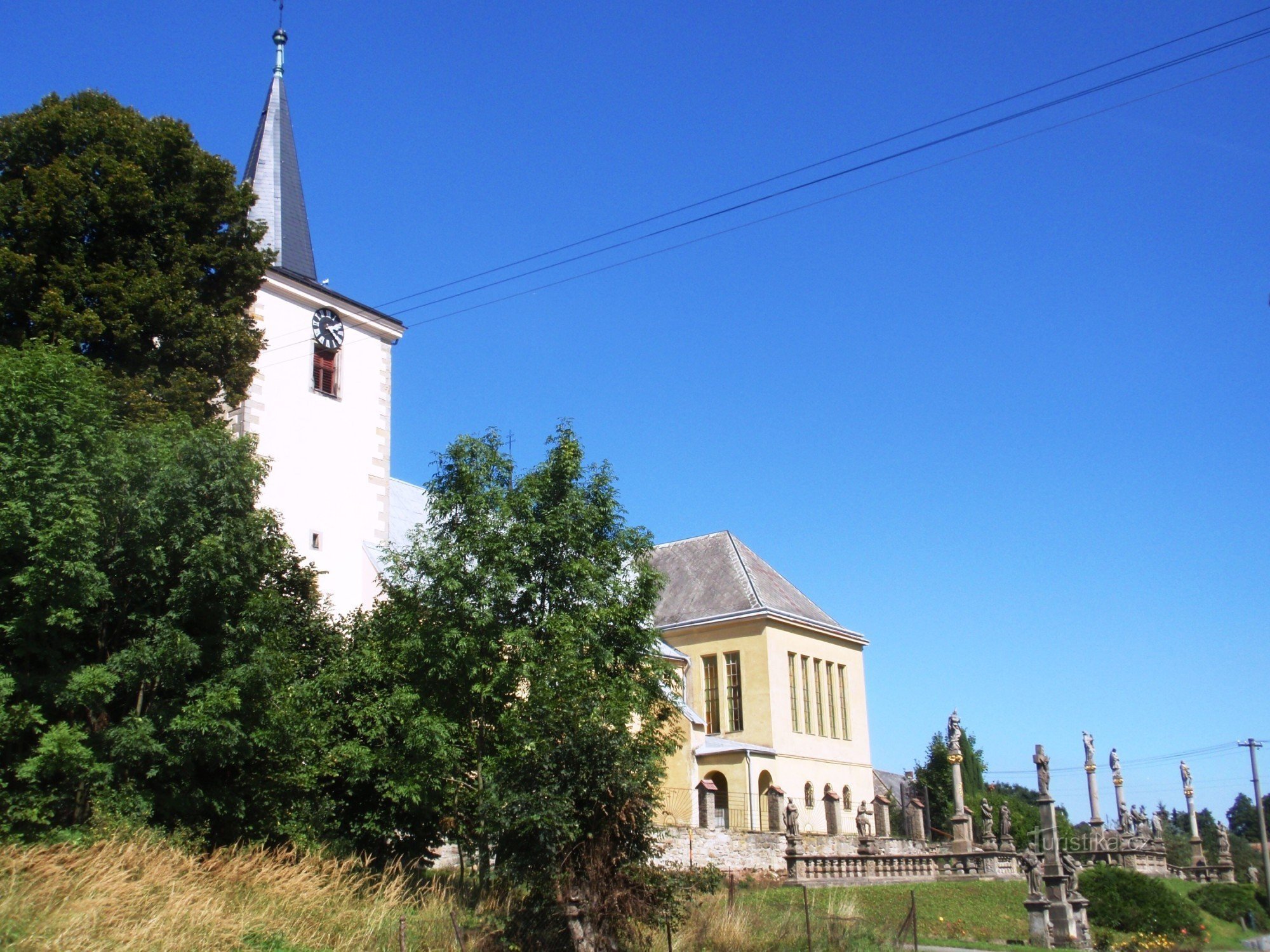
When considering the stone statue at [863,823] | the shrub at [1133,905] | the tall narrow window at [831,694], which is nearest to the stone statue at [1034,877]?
the shrub at [1133,905]

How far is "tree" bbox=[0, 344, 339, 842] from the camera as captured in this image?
556 inches

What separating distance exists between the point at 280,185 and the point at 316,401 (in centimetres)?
692

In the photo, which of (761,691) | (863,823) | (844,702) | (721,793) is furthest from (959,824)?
(844,702)

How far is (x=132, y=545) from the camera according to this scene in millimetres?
15578

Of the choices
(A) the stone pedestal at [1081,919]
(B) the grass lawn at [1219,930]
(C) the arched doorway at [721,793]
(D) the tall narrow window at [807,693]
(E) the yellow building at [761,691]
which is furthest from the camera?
(D) the tall narrow window at [807,693]

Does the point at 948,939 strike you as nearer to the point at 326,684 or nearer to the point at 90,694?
the point at 326,684

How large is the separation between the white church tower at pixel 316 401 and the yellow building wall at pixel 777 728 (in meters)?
16.1

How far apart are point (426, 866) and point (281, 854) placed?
4.93 metres

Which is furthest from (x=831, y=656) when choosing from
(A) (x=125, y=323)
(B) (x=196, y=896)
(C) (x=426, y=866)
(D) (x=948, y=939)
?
(B) (x=196, y=896)

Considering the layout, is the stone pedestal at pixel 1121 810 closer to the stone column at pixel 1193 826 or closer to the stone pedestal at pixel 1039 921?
the stone column at pixel 1193 826

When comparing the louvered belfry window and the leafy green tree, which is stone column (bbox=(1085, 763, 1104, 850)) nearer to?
the leafy green tree

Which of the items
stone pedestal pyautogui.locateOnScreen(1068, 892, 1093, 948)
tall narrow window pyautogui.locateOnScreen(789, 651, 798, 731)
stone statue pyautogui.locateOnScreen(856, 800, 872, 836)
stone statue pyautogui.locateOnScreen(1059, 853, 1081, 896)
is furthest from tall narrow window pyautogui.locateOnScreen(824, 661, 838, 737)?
stone pedestal pyautogui.locateOnScreen(1068, 892, 1093, 948)

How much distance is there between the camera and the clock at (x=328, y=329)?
3000cm

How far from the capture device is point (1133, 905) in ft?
92.2
